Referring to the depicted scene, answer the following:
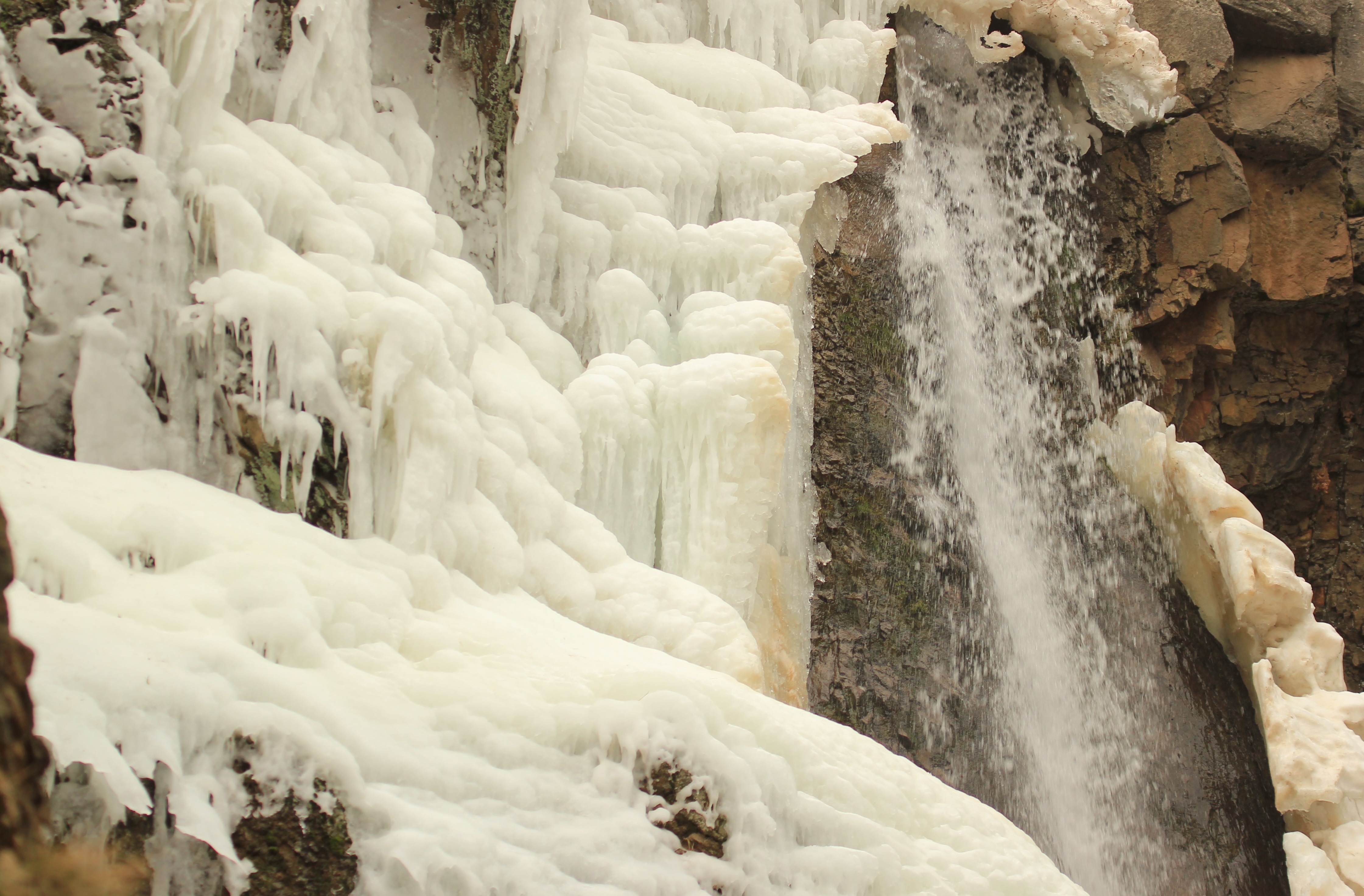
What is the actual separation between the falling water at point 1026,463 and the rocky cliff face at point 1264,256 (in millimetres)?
597

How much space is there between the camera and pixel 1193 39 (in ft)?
29.6

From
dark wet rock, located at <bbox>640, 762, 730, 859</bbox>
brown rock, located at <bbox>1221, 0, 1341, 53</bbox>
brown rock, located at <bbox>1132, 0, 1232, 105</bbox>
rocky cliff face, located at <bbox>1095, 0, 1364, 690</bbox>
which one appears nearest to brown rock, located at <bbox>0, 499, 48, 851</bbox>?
dark wet rock, located at <bbox>640, 762, 730, 859</bbox>

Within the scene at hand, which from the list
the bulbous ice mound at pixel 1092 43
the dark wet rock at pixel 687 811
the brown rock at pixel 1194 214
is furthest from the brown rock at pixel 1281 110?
the dark wet rock at pixel 687 811

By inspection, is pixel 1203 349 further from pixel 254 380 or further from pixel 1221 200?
pixel 254 380

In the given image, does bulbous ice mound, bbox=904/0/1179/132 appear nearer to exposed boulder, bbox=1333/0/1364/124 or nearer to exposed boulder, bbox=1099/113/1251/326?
exposed boulder, bbox=1099/113/1251/326

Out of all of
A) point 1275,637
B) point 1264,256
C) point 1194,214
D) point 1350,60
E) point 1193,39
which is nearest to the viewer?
point 1275,637

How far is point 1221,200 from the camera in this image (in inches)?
344

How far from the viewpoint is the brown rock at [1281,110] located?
9047 mm

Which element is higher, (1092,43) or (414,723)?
(1092,43)

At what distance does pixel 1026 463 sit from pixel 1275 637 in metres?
1.86

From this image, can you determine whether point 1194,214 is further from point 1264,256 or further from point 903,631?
point 903,631

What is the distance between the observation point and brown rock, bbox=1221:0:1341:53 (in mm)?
9164

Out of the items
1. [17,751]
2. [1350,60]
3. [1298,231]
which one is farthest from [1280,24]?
[17,751]

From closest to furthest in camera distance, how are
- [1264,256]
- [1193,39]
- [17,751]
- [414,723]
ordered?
1. [17,751]
2. [414,723]
3. [1193,39]
4. [1264,256]
